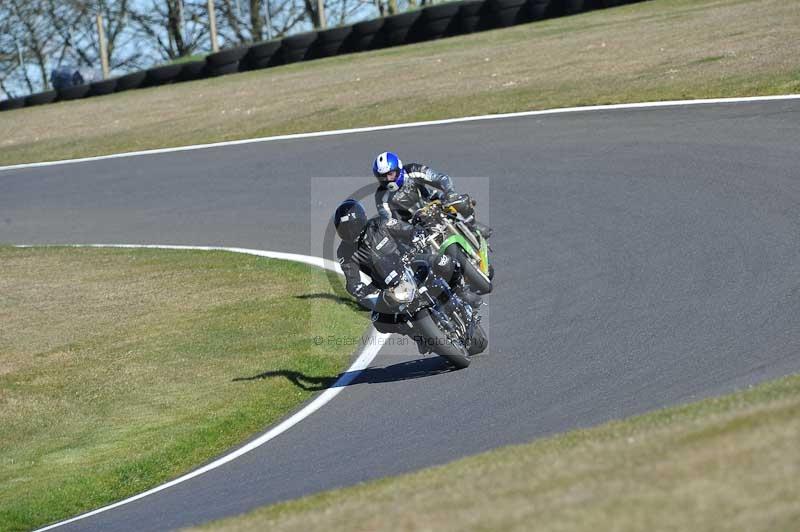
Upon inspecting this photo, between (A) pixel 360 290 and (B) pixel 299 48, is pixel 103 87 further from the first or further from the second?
(A) pixel 360 290

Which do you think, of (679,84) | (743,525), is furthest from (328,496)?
(679,84)

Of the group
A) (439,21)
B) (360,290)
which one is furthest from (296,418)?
(439,21)

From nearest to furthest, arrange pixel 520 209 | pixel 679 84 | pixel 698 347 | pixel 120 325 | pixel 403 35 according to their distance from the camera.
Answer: pixel 698 347, pixel 120 325, pixel 520 209, pixel 679 84, pixel 403 35

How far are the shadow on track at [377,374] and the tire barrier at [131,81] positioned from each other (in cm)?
2858

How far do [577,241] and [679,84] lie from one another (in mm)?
7502

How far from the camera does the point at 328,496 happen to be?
22.6ft

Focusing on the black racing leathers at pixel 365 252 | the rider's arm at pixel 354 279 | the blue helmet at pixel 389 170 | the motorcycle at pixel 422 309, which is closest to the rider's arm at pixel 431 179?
the blue helmet at pixel 389 170

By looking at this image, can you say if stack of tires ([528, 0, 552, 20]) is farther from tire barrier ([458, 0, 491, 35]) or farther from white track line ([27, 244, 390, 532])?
white track line ([27, 244, 390, 532])

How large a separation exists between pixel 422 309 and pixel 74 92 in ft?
104

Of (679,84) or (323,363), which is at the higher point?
(679,84)

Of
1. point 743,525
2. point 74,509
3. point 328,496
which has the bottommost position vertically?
point 74,509

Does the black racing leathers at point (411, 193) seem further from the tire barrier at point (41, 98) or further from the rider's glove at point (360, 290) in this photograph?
the tire barrier at point (41, 98)

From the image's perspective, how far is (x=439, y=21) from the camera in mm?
33656

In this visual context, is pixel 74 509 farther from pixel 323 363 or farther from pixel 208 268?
pixel 208 268
